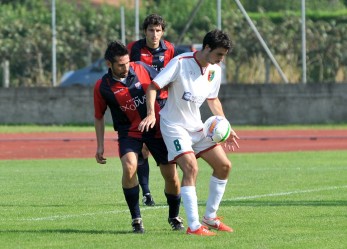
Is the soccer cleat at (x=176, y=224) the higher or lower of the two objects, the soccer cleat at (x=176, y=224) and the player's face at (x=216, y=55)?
the lower

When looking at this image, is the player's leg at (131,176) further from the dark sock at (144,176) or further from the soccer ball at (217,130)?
the dark sock at (144,176)

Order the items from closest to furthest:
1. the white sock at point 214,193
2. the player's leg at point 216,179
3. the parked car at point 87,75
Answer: the player's leg at point 216,179 → the white sock at point 214,193 → the parked car at point 87,75

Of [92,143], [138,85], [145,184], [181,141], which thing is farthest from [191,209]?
[92,143]

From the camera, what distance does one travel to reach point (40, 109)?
35031mm

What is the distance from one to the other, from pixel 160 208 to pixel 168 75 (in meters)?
3.04

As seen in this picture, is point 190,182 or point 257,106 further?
point 257,106

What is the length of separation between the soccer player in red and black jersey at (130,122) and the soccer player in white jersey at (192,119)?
12.4 inches

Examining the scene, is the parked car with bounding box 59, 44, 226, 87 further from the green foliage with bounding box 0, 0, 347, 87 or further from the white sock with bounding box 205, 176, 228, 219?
the white sock with bounding box 205, 176, 228, 219

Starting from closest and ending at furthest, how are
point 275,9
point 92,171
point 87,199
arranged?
point 87,199, point 92,171, point 275,9

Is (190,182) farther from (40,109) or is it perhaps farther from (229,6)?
(229,6)

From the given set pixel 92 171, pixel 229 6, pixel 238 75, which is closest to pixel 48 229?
pixel 92 171

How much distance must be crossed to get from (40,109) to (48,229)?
23.9 meters

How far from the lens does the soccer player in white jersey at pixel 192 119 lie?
10641 mm

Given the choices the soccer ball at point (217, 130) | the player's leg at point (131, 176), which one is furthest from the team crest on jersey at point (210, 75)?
the player's leg at point (131, 176)
